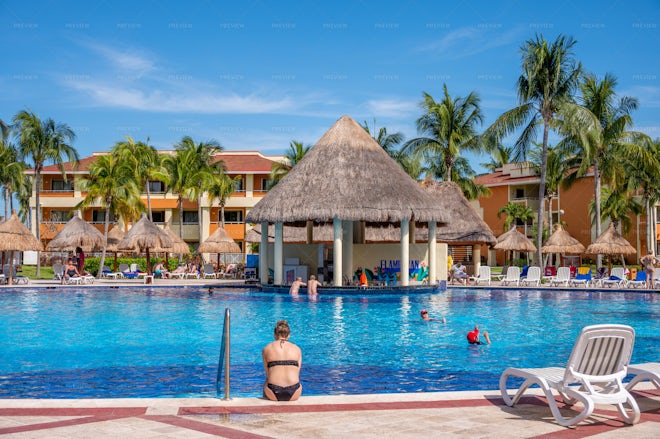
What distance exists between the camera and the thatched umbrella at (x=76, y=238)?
37000 millimetres

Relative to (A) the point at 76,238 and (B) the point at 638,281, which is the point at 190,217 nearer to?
(A) the point at 76,238

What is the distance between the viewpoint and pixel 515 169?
195 ft

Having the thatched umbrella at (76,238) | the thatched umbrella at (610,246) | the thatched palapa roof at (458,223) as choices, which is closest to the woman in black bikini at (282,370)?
the thatched palapa roof at (458,223)

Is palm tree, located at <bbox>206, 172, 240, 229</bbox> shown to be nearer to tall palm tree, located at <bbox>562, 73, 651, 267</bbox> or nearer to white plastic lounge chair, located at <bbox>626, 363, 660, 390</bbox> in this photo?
tall palm tree, located at <bbox>562, 73, 651, 267</bbox>

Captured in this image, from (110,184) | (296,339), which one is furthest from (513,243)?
(296,339)

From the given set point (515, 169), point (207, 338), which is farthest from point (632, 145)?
point (207, 338)

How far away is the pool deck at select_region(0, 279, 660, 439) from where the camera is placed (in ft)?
19.7

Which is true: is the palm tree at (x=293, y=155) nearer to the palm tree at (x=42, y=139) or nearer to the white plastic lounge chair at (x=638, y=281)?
the palm tree at (x=42, y=139)

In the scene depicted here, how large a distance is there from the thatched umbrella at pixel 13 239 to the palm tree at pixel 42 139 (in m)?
8.88

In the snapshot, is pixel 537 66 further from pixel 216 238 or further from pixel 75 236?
pixel 75 236

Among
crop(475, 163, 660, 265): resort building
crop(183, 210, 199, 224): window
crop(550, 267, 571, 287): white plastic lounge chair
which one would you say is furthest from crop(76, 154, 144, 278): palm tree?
crop(475, 163, 660, 265): resort building

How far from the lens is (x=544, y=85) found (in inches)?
1380

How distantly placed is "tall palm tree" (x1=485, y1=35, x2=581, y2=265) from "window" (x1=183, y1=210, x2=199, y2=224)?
93.2ft

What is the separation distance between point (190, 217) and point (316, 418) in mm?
51899
